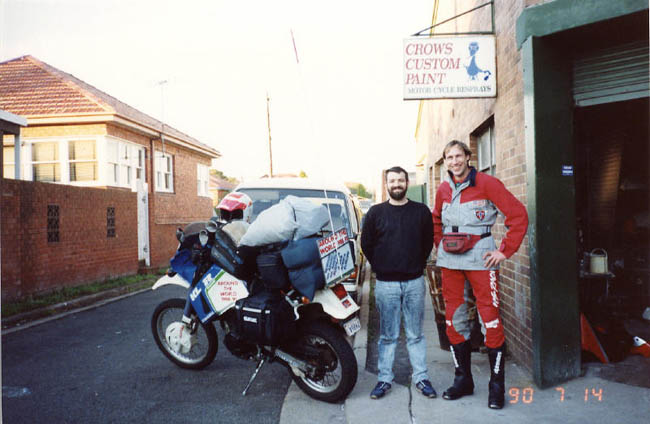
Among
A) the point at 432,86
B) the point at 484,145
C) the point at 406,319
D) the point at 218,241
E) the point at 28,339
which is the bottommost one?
the point at 28,339

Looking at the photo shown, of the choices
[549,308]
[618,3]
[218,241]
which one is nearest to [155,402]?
[218,241]

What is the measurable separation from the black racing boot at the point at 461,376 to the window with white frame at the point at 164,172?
16235 millimetres

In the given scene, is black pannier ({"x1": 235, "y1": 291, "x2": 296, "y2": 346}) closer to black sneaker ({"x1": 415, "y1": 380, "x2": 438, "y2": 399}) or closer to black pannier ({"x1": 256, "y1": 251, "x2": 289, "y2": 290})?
black pannier ({"x1": 256, "y1": 251, "x2": 289, "y2": 290})

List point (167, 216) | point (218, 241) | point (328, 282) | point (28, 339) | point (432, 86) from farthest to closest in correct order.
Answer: point (167, 216)
point (28, 339)
point (432, 86)
point (218, 241)
point (328, 282)

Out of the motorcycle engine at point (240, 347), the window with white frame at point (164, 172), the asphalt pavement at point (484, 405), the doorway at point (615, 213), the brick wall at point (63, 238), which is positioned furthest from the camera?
the window with white frame at point (164, 172)

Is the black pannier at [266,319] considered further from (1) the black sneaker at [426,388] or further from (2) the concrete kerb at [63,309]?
(2) the concrete kerb at [63,309]

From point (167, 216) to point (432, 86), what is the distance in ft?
51.4

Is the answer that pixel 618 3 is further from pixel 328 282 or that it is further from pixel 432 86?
pixel 328 282

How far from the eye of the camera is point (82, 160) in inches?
613

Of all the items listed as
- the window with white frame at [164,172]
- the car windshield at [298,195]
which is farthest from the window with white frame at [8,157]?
the car windshield at [298,195]

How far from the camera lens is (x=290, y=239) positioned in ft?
13.3

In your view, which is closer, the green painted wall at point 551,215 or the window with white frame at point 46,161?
the green painted wall at point 551,215

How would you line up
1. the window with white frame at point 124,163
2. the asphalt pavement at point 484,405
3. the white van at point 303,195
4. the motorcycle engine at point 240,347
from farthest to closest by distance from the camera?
the window with white frame at point 124,163
the white van at point 303,195
the motorcycle engine at point 240,347
the asphalt pavement at point 484,405

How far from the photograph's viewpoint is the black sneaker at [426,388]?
13.1 ft
